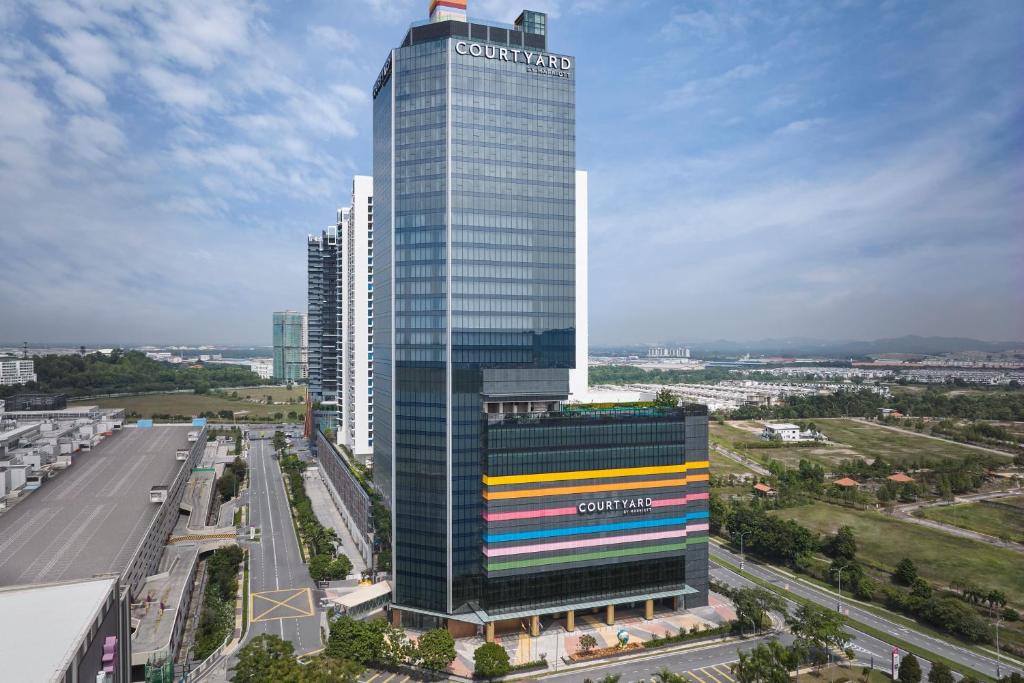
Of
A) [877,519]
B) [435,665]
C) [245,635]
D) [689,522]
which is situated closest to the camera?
[435,665]

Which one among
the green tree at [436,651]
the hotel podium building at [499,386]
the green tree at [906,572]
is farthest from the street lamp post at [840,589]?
the green tree at [436,651]

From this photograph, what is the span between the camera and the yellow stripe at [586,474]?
7856 centimetres

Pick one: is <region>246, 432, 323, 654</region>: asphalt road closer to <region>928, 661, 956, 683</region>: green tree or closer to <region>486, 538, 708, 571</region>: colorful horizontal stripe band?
<region>486, 538, 708, 571</region>: colorful horizontal stripe band

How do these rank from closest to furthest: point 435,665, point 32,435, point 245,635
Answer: point 435,665 < point 245,635 < point 32,435

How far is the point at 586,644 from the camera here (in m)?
74.9

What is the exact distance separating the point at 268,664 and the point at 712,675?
4720 centimetres

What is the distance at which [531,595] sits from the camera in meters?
79.5

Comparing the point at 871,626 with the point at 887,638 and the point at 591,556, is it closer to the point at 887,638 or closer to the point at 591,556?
the point at 887,638

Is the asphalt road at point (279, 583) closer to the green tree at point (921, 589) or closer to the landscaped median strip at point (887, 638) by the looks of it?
the landscaped median strip at point (887, 638)

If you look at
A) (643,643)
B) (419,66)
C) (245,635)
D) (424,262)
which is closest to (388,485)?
(245,635)

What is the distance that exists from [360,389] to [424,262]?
74.5 m

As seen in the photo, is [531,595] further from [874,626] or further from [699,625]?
[874,626]

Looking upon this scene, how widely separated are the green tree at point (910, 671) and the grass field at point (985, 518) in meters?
62.6

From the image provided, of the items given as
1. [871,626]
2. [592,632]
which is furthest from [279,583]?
[871,626]
